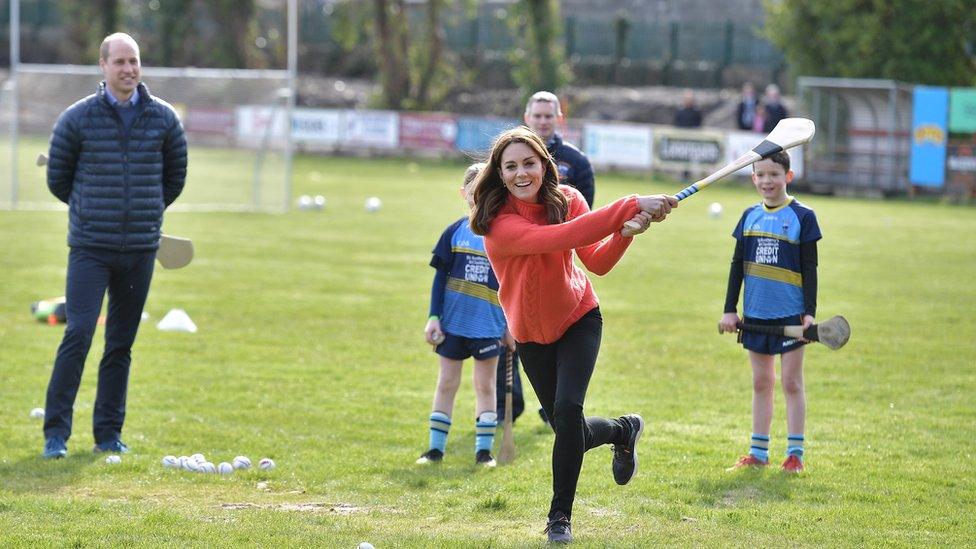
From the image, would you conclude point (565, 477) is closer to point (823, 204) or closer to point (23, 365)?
point (23, 365)

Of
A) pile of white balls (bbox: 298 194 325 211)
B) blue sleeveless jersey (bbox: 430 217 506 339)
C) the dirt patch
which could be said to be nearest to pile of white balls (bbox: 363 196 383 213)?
pile of white balls (bbox: 298 194 325 211)

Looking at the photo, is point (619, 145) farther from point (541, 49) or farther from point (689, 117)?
point (541, 49)

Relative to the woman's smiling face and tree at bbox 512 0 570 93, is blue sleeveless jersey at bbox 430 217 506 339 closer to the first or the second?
the woman's smiling face

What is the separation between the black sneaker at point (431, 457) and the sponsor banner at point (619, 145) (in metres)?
26.1

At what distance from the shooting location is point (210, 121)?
25469mm

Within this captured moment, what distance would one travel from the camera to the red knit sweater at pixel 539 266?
5961 mm

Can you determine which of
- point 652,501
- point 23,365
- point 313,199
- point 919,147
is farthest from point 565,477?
point 919,147

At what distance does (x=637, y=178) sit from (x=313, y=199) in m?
9.89

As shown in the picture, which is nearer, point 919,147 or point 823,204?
point 823,204

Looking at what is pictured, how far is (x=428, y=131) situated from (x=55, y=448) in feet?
104

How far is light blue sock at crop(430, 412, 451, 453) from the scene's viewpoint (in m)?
8.09

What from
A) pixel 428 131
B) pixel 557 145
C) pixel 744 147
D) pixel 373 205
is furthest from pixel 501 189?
pixel 428 131

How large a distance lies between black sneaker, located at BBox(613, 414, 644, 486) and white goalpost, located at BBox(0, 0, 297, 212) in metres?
16.7

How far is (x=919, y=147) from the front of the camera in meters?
30.3
